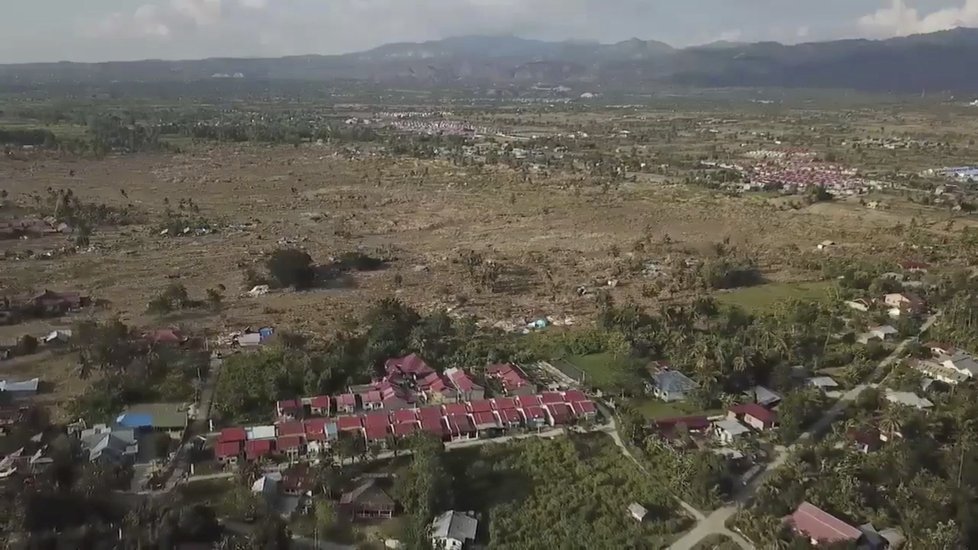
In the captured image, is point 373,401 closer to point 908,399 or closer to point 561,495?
point 561,495

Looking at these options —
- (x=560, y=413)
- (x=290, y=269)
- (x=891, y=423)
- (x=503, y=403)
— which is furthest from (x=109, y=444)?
(x=891, y=423)

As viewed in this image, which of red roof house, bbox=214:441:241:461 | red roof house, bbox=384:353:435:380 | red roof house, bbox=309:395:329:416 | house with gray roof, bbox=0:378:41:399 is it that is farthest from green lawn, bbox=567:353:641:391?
house with gray roof, bbox=0:378:41:399

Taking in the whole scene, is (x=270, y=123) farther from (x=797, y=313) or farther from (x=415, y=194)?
(x=797, y=313)

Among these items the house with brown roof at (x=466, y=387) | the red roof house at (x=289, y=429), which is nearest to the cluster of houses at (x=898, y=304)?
the house with brown roof at (x=466, y=387)

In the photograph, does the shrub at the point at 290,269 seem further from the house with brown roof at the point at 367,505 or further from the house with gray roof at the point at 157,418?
the house with brown roof at the point at 367,505

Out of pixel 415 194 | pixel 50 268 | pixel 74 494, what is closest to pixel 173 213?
pixel 50 268

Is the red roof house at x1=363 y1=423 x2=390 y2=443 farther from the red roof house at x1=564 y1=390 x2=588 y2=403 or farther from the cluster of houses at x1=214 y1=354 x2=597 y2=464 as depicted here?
the red roof house at x1=564 y1=390 x2=588 y2=403
